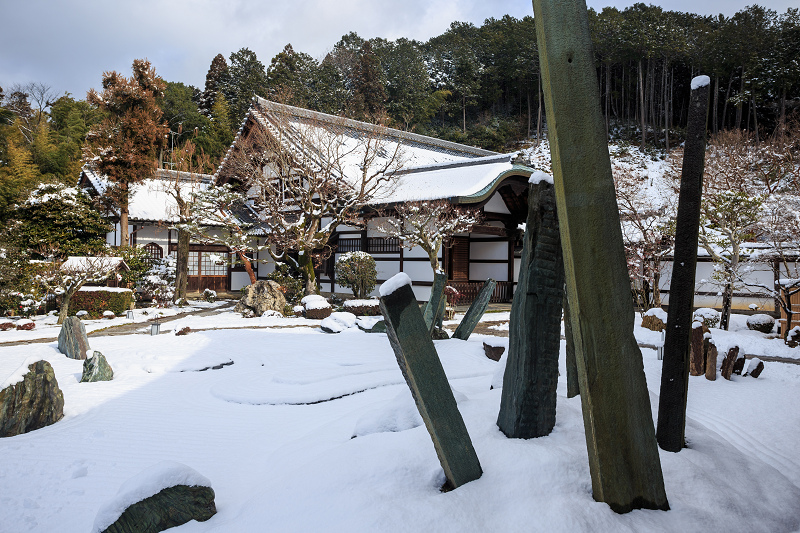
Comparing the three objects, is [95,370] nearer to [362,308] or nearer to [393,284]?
[393,284]

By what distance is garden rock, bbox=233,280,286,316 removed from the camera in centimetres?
1127

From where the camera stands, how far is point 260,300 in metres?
11.3

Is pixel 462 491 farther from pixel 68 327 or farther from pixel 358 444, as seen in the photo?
pixel 68 327

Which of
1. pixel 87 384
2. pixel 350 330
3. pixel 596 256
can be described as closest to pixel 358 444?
pixel 596 256

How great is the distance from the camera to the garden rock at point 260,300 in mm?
11266

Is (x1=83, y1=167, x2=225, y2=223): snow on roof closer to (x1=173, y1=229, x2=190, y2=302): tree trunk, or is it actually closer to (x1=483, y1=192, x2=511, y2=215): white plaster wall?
(x1=173, y1=229, x2=190, y2=302): tree trunk

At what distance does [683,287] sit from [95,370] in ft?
19.1

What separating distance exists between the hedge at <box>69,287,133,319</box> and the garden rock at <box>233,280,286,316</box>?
103 inches

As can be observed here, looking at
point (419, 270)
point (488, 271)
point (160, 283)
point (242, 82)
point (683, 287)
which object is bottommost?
point (160, 283)

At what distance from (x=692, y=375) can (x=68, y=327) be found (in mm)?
8157

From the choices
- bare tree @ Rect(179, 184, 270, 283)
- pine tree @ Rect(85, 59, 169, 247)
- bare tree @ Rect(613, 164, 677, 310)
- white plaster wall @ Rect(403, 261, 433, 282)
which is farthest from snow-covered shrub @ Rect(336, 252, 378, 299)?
pine tree @ Rect(85, 59, 169, 247)

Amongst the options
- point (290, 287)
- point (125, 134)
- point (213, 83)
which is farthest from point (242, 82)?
point (290, 287)

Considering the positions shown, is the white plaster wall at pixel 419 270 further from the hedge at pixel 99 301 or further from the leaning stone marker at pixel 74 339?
the leaning stone marker at pixel 74 339

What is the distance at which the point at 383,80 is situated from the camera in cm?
2917
